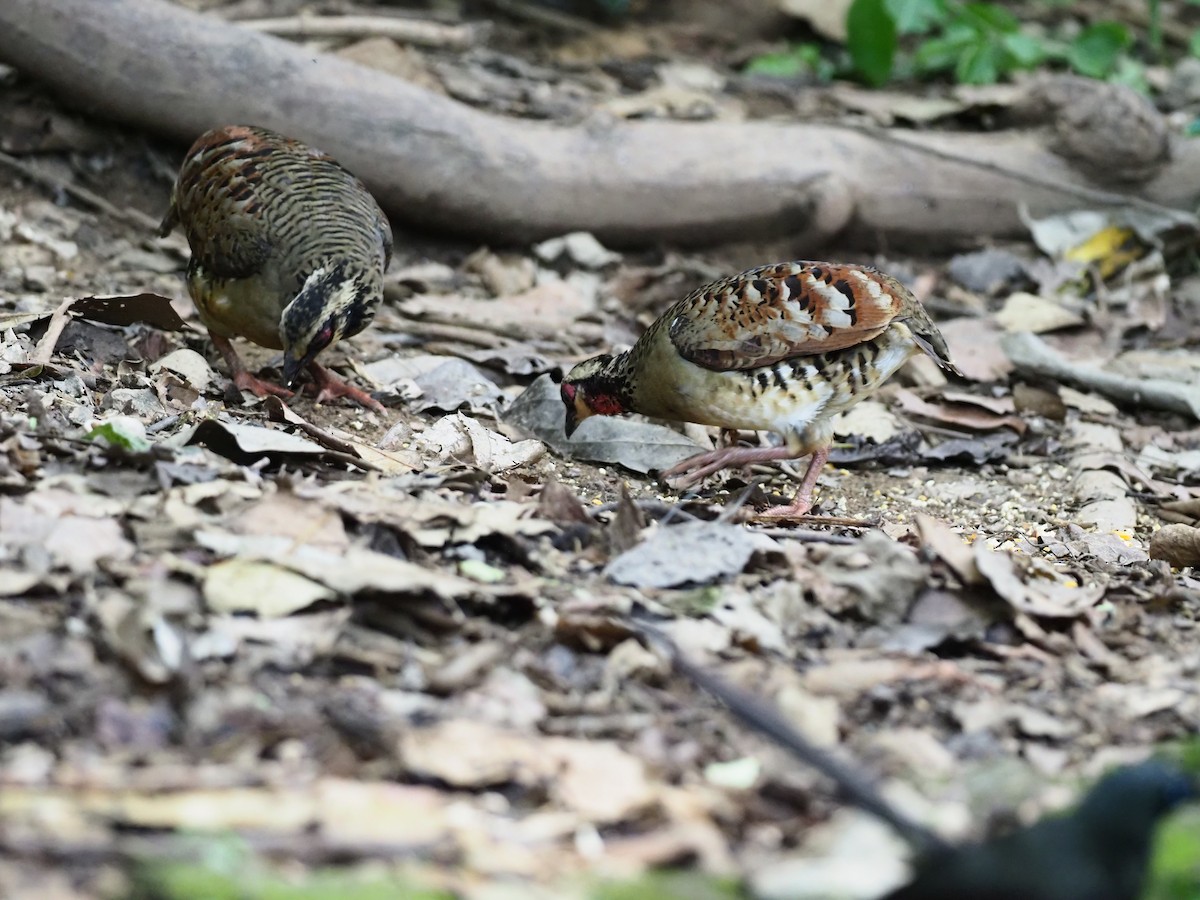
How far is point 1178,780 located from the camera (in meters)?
2.88

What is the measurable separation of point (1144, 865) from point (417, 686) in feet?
5.46

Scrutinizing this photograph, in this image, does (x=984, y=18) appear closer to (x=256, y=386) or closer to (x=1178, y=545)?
(x=1178, y=545)

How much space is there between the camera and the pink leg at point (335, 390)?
245 inches

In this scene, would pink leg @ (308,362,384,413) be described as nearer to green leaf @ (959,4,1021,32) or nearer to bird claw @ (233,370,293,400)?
bird claw @ (233,370,293,400)

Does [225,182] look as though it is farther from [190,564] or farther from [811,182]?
[811,182]

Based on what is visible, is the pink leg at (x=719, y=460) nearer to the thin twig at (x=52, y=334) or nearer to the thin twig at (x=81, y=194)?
the thin twig at (x=52, y=334)

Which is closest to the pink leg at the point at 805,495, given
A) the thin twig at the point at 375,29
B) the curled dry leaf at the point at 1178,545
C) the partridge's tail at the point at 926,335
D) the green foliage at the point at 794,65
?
the partridge's tail at the point at 926,335

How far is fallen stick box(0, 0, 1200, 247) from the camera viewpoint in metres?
7.51

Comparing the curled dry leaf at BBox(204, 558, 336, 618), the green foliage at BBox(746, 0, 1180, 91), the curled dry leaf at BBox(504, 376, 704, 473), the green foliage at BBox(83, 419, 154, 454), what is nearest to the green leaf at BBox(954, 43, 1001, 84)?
the green foliage at BBox(746, 0, 1180, 91)

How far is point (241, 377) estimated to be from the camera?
619 centimetres

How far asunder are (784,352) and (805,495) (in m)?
0.59

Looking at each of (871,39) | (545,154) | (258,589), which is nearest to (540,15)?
(871,39)

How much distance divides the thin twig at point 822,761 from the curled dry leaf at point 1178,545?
8.63 ft

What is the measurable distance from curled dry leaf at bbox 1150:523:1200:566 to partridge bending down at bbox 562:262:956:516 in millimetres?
1191
